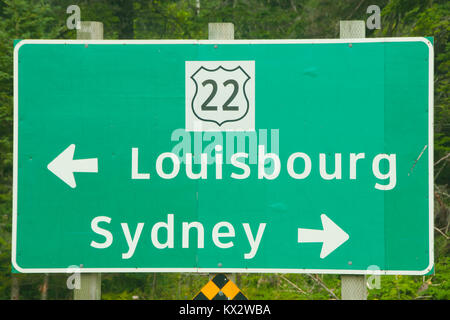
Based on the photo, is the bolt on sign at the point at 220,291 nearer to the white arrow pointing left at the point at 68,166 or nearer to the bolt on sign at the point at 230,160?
the bolt on sign at the point at 230,160

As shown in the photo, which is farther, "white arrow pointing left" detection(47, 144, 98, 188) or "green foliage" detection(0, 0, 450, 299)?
"green foliage" detection(0, 0, 450, 299)

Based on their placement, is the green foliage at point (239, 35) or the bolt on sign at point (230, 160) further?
the green foliage at point (239, 35)

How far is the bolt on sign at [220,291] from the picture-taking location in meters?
3.81

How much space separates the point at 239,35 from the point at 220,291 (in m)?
9.57

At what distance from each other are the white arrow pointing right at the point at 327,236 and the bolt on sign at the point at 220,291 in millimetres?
622

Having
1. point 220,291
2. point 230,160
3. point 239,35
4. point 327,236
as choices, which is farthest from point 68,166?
point 239,35

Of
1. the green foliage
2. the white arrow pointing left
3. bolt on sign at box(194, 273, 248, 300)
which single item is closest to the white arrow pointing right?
bolt on sign at box(194, 273, 248, 300)

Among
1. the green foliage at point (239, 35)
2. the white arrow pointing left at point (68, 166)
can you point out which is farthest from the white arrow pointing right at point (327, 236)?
the green foliage at point (239, 35)

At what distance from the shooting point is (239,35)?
12.5 meters

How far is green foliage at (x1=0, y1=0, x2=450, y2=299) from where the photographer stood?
8680mm

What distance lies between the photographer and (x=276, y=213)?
12.5ft

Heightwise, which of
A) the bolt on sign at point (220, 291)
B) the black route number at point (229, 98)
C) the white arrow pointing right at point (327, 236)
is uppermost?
the black route number at point (229, 98)

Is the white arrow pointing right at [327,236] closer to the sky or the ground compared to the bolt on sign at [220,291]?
closer to the sky

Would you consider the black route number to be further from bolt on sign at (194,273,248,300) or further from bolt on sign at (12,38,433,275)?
bolt on sign at (194,273,248,300)
